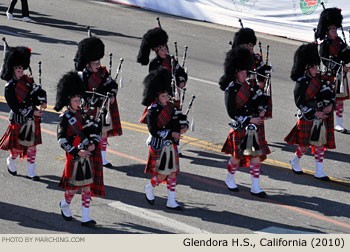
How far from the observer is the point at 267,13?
22609mm

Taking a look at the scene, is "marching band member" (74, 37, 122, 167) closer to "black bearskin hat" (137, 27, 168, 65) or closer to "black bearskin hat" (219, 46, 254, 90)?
"black bearskin hat" (137, 27, 168, 65)

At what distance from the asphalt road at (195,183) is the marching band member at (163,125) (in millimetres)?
654

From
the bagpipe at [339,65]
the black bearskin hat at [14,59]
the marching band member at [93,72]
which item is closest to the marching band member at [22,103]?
the black bearskin hat at [14,59]

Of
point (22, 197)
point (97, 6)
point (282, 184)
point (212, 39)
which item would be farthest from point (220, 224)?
point (97, 6)

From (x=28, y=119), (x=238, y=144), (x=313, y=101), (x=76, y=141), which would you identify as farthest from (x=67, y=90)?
(x=313, y=101)

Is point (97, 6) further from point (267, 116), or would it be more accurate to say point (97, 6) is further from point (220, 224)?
point (220, 224)

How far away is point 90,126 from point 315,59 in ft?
13.5

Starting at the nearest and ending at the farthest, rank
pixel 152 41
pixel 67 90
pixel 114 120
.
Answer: pixel 67 90 → pixel 114 120 → pixel 152 41

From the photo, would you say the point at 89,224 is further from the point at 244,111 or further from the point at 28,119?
the point at 244,111

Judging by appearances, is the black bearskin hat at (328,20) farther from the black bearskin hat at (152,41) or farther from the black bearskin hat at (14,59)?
the black bearskin hat at (14,59)

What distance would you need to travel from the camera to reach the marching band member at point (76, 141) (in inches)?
384

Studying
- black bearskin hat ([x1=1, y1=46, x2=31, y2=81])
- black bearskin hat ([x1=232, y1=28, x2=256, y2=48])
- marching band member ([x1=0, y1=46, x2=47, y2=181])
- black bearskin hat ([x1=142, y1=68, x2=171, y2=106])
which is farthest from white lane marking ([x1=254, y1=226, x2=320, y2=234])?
black bearskin hat ([x1=1, y1=46, x2=31, y2=81])

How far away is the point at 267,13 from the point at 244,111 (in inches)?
476

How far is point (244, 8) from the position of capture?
2300 centimetres
